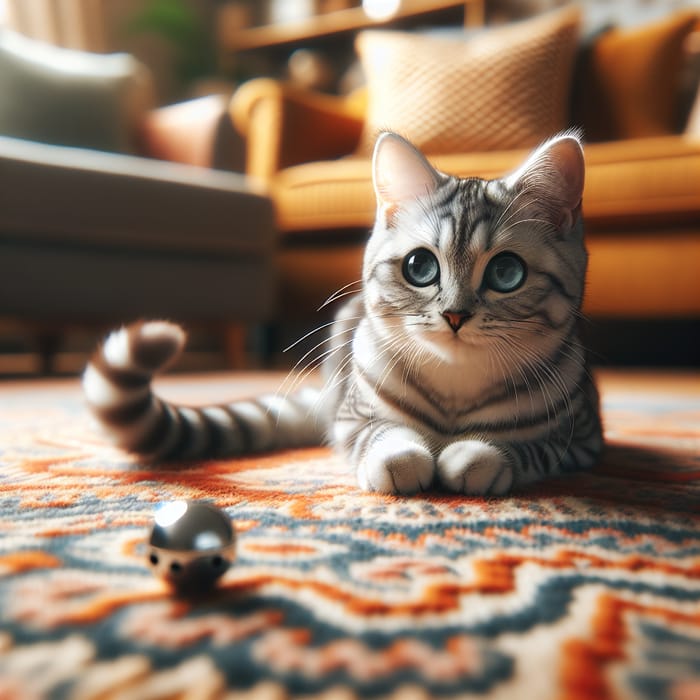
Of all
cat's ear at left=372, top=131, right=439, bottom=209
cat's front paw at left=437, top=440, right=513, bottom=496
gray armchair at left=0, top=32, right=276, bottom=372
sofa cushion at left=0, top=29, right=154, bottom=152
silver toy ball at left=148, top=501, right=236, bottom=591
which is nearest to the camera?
silver toy ball at left=148, top=501, right=236, bottom=591

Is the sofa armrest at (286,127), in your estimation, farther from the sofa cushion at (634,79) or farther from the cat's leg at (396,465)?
the cat's leg at (396,465)

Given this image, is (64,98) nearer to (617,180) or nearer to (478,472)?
(617,180)

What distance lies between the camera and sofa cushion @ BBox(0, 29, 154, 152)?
2.54 metres

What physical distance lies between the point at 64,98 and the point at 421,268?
230cm

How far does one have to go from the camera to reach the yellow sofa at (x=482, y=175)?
2064 millimetres

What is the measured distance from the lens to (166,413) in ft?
3.10

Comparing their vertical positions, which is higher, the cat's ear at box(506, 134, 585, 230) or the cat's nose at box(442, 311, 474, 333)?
the cat's ear at box(506, 134, 585, 230)

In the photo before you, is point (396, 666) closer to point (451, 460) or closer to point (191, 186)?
point (451, 460)

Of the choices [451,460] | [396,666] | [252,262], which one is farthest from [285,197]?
[396,666]

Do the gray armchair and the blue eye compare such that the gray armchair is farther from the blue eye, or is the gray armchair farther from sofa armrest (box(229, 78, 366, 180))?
the blue eye

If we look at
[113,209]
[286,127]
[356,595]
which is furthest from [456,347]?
[286,127]

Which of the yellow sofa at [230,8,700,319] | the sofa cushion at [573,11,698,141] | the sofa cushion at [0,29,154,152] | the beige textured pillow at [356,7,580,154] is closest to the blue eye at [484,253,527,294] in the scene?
the yellow sofa at [230,8,700,319]

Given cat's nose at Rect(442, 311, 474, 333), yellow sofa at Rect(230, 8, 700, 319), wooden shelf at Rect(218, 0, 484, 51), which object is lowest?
cat's nose at Rect(442, 311, 474, 333)

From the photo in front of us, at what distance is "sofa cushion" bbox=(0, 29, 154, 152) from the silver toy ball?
2506 millimetres
